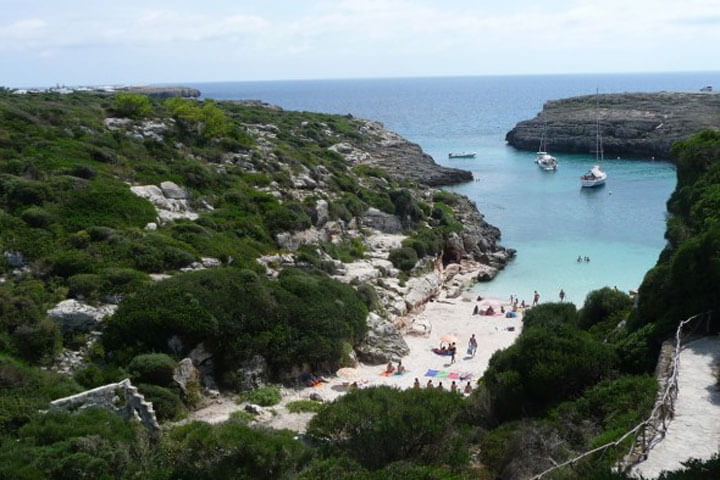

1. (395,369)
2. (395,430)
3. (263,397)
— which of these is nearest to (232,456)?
(395,430)

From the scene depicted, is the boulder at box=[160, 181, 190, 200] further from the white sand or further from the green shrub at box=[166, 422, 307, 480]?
the green shrub at box=[166, 422, 307, 480]

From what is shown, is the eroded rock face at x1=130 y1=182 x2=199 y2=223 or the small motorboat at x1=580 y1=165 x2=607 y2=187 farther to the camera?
the small motorboat at x1=580 y1=165 x2=607 y2=187

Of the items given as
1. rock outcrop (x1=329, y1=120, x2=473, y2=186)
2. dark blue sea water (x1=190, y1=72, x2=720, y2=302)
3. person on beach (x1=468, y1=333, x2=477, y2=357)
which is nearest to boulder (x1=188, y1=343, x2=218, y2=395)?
person on beach (x1=468, y1=333, x2=477, y2=357)

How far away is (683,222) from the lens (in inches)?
1246

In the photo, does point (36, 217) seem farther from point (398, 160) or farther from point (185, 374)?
point (398, 160)

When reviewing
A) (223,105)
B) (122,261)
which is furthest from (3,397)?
(223,105)

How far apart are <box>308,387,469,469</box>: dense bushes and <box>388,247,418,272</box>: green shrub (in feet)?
75.4

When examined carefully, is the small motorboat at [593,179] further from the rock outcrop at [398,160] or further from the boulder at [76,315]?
the boulder at [76,315]

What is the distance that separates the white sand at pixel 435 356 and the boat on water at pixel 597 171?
38.5 metres

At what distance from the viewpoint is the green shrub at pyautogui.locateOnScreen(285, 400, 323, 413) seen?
21172 millimetres

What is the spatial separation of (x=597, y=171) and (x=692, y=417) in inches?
2528

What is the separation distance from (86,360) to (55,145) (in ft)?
63.0

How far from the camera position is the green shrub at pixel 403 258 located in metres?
39.2

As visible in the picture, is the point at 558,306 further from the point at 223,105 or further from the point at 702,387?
the point at 223,105
